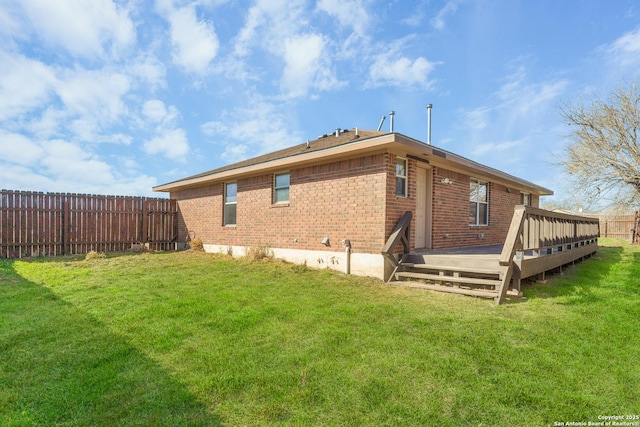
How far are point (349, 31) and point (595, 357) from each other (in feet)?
33.7

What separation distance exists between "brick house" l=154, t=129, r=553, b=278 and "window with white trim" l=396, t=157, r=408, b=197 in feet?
0.08

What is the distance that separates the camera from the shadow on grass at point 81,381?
250 centimetres

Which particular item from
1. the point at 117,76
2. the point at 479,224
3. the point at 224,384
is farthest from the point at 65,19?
the point at 479,224

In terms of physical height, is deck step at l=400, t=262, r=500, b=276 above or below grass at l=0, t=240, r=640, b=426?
above

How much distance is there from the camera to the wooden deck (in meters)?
5.91

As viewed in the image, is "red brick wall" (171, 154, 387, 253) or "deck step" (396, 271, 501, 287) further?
"red brick wall" (171, 154, 387, 253)

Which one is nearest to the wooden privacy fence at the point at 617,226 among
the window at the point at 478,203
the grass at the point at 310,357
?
the window at the point at 478,203

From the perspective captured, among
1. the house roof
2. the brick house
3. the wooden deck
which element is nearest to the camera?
the wooden deck

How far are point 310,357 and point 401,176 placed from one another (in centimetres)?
547

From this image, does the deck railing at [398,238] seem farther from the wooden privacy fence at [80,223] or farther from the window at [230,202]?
the wooden privacy fence at [80,223]

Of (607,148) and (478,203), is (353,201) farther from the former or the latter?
(607,148)

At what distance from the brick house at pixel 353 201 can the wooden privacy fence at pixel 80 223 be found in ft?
9.82

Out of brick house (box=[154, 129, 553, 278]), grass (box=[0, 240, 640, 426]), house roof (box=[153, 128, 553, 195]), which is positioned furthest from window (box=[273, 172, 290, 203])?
grass (box=[0, 240, 640, 426])

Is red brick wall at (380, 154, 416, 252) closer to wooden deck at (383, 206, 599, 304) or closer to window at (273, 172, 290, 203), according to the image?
wooden deck at (383, 206, 599, 304)
